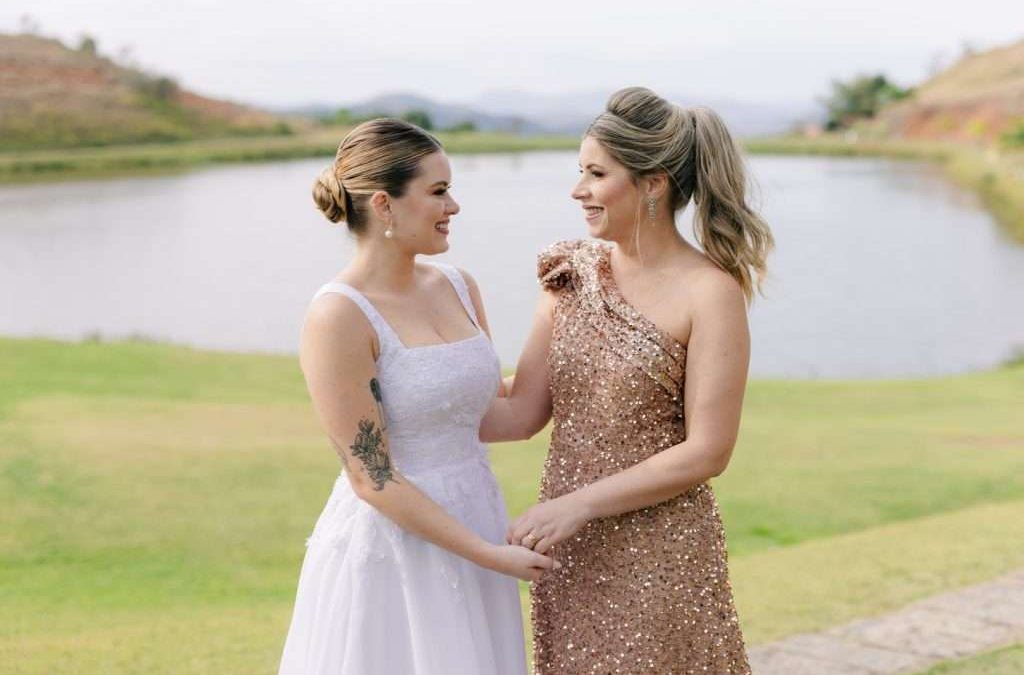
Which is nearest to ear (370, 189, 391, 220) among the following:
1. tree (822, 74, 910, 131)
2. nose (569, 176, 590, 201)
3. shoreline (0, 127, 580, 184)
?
nose (569, 176, 590, 201)

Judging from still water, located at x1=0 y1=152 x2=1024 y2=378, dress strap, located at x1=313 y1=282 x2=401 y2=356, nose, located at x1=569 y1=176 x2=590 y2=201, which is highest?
nose, located at x1=569 y1=176 x2=590 y2=201

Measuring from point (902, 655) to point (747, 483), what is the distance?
3397 millimetres

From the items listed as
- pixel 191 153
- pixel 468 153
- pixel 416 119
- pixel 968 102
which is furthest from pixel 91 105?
pixel 416 119

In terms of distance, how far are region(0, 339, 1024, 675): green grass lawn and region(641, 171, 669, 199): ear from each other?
2886 millimetres

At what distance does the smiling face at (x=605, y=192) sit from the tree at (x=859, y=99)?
9501 centimetres

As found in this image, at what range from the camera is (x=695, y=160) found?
9.03 feet

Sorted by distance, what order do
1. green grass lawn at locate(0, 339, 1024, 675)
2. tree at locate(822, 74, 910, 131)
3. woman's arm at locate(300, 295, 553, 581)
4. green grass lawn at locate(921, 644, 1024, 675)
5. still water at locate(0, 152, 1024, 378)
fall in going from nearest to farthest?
woman's arm at locate(300, 295, 553, 581), green grass lawn at locate(921, 644, 1024, 675), green grass lawn at locate(0, 339, 1024, 675), still water at locate(0, 152, 1024, 378), tree at locate(822, 74, 910, 131)

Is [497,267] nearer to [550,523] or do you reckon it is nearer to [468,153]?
[550,523]

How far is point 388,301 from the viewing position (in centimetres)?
285

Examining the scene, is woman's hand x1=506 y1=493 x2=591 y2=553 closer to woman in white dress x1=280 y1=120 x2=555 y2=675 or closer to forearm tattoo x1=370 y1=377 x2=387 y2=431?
woman in white dress x1=280 y1=120 x2=555 y2=675

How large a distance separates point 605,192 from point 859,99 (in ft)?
320

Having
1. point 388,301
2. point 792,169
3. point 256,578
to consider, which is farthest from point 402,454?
point 792,169

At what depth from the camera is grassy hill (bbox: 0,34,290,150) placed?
60.8 metres

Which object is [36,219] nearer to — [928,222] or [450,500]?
[928,222]
